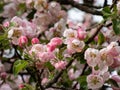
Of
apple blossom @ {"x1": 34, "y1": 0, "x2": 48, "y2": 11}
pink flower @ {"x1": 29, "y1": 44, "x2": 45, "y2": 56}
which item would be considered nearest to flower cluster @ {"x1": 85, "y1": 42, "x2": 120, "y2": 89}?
pink flower @ {"x1": 29, "y1": 44, "x2": 45, "y2": 56}

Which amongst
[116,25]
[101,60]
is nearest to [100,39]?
[116,25]

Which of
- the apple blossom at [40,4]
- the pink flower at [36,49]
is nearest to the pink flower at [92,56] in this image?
the pink flower at [36,49]

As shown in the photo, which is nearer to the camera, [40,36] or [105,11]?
[105,11]

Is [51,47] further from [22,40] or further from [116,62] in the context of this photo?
[116,62]

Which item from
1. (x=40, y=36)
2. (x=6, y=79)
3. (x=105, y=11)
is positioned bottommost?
(x=6, y=79)

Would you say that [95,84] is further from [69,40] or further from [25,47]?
[25,47]

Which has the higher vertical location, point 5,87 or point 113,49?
point 113,49

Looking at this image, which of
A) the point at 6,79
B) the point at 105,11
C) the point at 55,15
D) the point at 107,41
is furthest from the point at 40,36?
the point at 105,11

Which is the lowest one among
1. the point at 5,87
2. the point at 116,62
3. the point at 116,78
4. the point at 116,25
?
the point at 5,87

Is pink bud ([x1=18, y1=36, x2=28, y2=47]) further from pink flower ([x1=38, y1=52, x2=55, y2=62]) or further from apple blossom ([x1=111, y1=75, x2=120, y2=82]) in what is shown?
apple blossom ([x1=111, y1=75, x2=120, y2=82])
